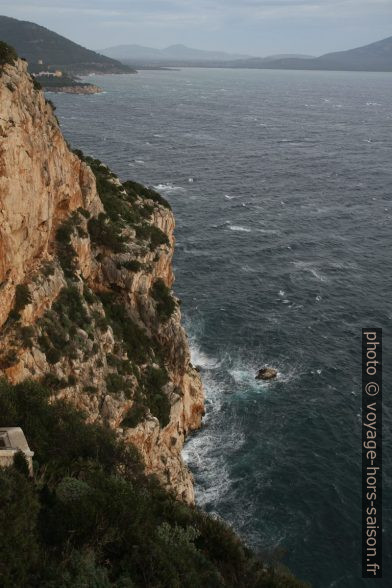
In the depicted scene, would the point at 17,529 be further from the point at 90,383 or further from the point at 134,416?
the point at 134,416

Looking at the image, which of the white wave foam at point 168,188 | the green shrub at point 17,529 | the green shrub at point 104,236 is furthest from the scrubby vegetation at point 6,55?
the white wave foam at point 168,188

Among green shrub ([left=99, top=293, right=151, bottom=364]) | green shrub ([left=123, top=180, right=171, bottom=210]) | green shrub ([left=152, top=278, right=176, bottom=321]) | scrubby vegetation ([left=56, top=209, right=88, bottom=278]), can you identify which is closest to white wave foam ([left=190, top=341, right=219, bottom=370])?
green shrub ([left=152, top=278, right=176, bottom=321])

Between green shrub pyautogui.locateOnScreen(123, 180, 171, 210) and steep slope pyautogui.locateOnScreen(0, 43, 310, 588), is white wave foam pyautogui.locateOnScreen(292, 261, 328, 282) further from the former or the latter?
steep slope pyautogui.locateOnScreen(0, 43, 310, 588)

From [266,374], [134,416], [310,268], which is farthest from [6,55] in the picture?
[310,268]

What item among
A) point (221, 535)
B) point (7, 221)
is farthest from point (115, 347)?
point (221, 535)

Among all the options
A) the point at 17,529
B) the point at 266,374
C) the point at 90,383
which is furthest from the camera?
the point at 266,374
